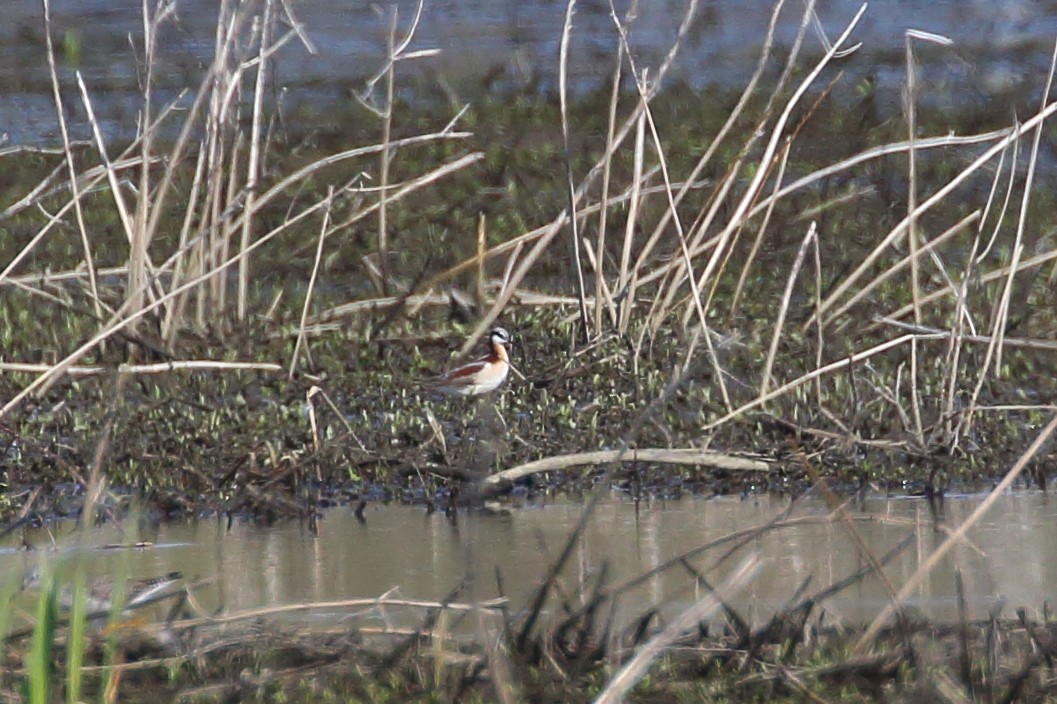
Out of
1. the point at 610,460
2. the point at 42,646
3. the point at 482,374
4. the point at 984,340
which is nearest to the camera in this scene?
the point at 42,646

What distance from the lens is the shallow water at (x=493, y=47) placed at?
522 inches

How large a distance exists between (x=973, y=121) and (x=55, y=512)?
7.66 m

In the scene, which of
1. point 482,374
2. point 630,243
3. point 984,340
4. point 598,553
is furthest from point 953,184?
point 598,553

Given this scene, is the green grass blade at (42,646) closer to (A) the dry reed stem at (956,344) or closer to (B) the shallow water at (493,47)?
(A) the dry reed stem at (956,344)

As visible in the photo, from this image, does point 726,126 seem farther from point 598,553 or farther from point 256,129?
point 598,553

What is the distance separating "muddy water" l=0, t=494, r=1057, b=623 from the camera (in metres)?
5.01

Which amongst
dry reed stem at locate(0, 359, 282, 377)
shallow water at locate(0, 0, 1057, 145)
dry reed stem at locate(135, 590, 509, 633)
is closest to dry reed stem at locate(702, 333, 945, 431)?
dry reed stem at locate(0, 359, 282, 377)

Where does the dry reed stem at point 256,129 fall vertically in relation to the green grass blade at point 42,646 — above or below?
above

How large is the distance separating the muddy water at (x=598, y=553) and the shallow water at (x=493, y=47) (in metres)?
6.79

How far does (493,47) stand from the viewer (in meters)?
14.4

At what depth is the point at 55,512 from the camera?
6.09m

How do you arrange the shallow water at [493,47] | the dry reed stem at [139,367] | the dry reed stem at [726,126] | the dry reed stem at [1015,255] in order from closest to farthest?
1. the dry reed stem at [1015,255]
2. the dry reed stem at [139,367]
3. the dry reed stem at [726,126]
4. the shallow water at [493,47]

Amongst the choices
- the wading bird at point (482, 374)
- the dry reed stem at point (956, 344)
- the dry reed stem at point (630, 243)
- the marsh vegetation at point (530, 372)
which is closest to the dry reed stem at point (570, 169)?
the marsh vegetation at point (530, 372)

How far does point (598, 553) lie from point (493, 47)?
30.6 feet
